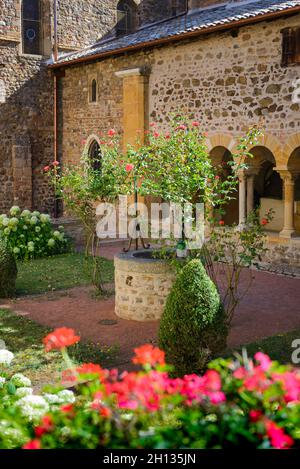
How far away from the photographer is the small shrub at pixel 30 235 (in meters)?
13.0

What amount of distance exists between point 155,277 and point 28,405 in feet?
15.9

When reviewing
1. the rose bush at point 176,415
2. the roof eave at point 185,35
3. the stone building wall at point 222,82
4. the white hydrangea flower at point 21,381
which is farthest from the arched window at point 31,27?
the rose bush at point 176,415

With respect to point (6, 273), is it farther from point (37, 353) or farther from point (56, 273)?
point (37, 353)

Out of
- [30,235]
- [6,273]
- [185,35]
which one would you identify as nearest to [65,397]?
[6,273]

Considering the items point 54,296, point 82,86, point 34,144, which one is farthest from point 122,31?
point 54,296

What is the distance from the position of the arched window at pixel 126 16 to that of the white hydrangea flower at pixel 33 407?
18.3m

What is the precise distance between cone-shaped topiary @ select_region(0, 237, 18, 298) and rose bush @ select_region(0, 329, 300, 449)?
6786 millimetres

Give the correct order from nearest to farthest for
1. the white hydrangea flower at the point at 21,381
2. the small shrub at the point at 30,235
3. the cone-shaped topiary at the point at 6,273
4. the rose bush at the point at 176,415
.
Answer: the rose bush at the point at 176,415 → the white hydrangea flower at the point at 21,381 → the cone-shaped topiary at the point at 6,273 → the small shrub at the point at 30,235

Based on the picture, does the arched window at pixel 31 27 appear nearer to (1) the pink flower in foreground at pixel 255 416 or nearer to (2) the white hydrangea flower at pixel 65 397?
(2) the white hydrangea flower at pixel 65 397

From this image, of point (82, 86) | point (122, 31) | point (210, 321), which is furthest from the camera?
point (122, 31)

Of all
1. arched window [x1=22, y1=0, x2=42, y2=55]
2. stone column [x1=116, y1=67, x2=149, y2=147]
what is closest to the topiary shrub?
stone column [x1=116, y1=67, x2=149, y2=147]

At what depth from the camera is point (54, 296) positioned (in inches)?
387

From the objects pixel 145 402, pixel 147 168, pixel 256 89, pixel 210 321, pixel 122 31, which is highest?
pixel 122 31
